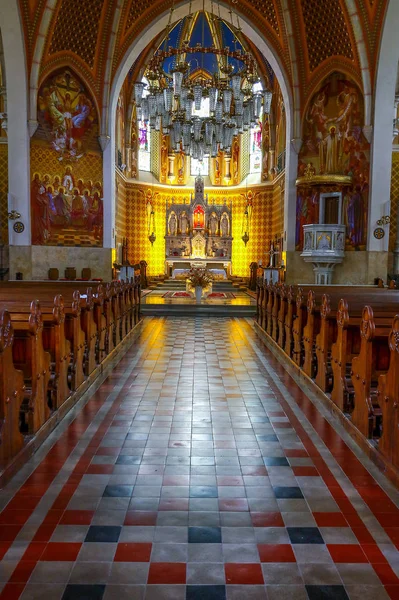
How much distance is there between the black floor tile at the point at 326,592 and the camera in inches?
103

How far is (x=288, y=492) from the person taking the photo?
379cm

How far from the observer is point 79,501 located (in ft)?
11.8

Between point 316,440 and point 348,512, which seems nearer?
point 348,512

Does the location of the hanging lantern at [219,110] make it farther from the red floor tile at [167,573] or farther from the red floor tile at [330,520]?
the red floor tile at [167,573]

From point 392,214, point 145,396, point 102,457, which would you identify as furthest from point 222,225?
point 102,457

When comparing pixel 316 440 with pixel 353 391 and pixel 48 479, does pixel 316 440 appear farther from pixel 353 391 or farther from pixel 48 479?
pixel 48 479

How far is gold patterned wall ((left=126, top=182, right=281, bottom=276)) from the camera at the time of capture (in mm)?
25294

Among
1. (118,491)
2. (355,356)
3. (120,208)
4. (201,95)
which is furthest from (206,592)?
(120,208)

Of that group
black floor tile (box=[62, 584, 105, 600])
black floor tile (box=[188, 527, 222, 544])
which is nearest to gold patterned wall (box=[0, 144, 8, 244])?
black floor tile (box=[188, 527, 222, 544])

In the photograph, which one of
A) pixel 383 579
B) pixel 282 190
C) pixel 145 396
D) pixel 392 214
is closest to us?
pixel 383 579

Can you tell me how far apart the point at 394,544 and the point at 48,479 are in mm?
2434

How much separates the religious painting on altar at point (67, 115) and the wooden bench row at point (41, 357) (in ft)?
39.7

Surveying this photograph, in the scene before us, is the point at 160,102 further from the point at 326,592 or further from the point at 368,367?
the point at 326,592

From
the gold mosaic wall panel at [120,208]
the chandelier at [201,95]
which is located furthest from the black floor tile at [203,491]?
the gold mosaic wall panel at [120,208]
